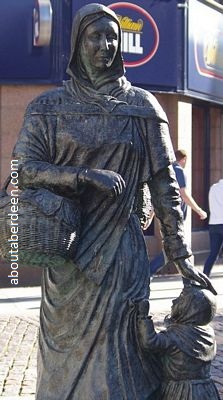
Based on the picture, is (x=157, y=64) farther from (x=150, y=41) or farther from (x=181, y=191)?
Answer: (x=181, y=191)

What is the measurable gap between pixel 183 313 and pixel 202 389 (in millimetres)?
401

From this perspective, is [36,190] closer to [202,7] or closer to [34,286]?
[34,286]

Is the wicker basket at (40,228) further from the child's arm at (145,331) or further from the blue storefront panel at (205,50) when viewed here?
the blue storefront panel at (205,50)

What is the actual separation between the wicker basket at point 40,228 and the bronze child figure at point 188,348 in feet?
2.30

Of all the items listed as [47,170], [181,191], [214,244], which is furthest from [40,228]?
[214,244]

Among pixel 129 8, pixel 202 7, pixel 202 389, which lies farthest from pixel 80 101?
pixel 202 7

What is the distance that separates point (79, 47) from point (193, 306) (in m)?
1.43

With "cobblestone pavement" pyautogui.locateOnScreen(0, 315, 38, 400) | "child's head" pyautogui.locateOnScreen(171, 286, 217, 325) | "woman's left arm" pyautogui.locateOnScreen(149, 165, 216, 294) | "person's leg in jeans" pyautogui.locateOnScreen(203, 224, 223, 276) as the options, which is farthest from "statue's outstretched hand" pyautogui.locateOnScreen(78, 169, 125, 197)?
"person's leg in jeans" pyautogui.locateOnScreen(203, 224, 223, 276)

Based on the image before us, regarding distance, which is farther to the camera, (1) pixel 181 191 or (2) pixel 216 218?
(2) pixel 216 218

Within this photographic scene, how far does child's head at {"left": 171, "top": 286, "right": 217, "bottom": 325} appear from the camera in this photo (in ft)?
14.2

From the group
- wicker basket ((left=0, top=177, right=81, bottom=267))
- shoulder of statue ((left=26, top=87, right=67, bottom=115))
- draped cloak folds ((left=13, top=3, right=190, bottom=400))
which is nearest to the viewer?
wicker basket ((left=0, top=177, right=81, bottom=267))

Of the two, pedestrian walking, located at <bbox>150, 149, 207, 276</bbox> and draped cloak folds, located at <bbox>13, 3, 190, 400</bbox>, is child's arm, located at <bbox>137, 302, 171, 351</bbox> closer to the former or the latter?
draped cloak folds, located at <bbox>13, 3, 190, 400</bbox>

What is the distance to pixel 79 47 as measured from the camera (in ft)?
13.9

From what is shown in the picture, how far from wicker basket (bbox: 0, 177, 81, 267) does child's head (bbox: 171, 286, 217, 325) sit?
718 millimetres
